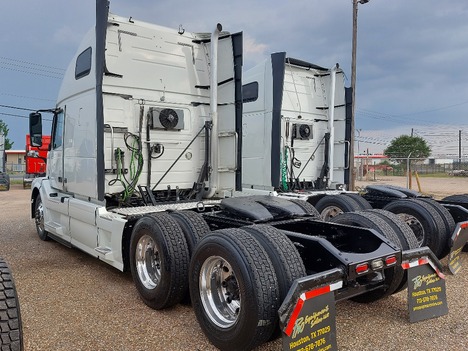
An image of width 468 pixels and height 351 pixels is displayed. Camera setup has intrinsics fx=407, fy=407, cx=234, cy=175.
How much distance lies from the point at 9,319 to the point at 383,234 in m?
3.17

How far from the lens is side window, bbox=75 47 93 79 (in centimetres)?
549

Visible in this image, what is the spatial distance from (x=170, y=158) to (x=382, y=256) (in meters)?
3.71

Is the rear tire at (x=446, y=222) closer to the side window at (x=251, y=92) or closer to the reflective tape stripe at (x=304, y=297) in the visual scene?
the reflective tape stripe at (x=304, y=297)

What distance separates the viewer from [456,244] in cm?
528

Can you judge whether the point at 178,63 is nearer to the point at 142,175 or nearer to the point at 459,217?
the point at 142,175

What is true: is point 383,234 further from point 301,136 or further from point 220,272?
point 301,136

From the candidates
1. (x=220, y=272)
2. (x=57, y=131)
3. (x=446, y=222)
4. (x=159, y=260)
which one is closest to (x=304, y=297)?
(x=220, y=272)

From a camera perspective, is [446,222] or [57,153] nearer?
[446,222]

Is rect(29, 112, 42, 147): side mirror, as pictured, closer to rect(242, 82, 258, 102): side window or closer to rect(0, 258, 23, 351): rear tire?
rect(242, 82, 258, 102): side window

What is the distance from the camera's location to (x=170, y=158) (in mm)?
6121

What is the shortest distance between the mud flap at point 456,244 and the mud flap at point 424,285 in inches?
65.5

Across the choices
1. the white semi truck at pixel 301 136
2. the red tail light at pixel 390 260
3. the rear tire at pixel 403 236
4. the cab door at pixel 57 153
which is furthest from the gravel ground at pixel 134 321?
the white semi truck at pixel 301 136

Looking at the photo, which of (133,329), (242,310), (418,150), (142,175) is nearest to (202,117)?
(142,175)

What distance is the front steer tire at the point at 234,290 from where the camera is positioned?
286cm
